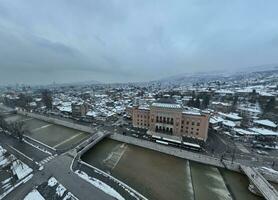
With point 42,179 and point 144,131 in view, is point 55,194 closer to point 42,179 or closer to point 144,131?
point 42,179

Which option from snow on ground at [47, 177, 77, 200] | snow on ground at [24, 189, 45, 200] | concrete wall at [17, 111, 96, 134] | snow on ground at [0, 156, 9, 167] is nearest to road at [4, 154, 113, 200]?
snow on ground at [47, 177, 77, 200]

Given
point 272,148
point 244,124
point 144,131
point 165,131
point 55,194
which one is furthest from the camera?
point 244,124

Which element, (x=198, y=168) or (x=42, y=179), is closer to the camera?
A: (x=42, y=179)

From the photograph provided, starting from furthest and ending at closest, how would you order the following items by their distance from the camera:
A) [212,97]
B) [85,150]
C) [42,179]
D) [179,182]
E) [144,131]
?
[212,97] < [144,131] < [85,150] < [179,182] < [42,179]

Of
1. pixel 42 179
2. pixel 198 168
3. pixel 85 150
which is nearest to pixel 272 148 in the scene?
pixel 198 168

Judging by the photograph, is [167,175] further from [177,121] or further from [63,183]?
[63,183]

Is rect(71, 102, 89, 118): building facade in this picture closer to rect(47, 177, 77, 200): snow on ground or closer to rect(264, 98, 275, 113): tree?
rect(47, 177, 77, 200): snow on ground

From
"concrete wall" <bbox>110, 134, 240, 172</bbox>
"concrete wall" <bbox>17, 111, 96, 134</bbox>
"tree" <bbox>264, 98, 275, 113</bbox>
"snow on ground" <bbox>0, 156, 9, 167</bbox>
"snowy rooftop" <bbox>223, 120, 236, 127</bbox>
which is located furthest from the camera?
"tree" <bbox>264, 98, 275, 113</bbox>
